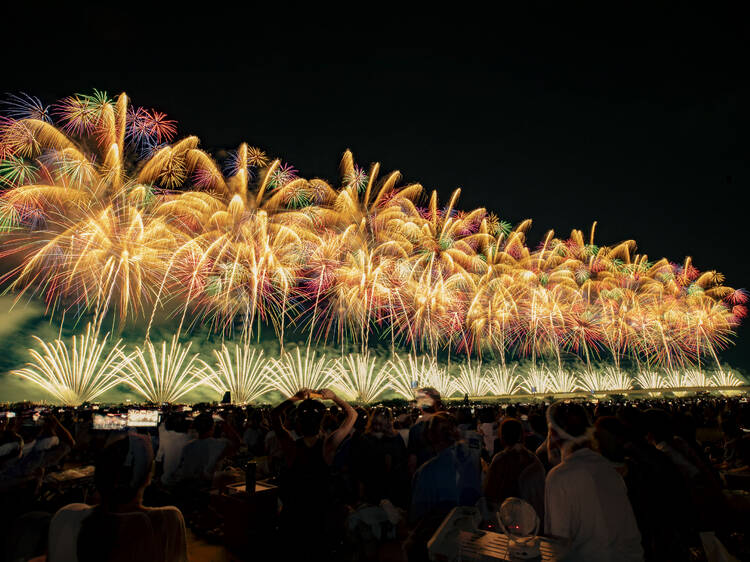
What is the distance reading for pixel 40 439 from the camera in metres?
7.31

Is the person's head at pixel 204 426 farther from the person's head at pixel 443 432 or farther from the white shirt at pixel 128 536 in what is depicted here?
the white shirt at pixel 128 536

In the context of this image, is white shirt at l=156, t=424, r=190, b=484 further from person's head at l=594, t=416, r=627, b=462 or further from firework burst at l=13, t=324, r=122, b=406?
firework burst at l=13, t=324, r=122, b=406

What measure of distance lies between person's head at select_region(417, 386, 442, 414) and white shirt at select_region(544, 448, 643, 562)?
4.61m

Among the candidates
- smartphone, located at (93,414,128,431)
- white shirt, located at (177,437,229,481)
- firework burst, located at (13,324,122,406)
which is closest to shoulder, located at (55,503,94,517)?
white shirt, located at (177,437,229,481)

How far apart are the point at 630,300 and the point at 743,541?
139ft

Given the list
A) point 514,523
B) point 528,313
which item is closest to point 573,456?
point 514,523

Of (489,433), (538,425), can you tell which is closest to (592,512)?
(538,425)

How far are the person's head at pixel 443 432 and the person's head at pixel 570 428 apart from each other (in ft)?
4.68

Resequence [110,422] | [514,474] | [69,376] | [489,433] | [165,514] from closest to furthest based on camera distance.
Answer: [165,514] → [514,474] → [489,433] → [110,422] → [69,376]

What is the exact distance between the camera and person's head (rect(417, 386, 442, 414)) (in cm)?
798

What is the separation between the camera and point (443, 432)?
5.84 m

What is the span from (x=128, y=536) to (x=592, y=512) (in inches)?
125

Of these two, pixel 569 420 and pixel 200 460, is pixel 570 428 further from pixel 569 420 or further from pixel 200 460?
pixel 200 460

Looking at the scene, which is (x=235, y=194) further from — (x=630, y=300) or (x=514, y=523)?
(x=630, y=300)
